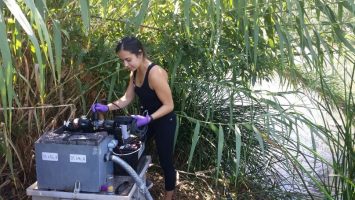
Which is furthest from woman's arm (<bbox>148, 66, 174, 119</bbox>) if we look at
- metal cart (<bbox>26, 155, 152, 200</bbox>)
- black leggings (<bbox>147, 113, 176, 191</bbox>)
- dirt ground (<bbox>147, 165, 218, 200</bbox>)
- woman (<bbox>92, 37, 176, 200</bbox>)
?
dirt ground (<bbox>147, 165, 218, 200</bbox>)

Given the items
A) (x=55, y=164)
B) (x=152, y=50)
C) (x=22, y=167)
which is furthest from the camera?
(x=152, y=50)

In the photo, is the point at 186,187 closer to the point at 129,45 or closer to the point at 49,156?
Answer: the point at 129,45

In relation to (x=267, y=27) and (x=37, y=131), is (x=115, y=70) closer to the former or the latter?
(x=37, y=131)

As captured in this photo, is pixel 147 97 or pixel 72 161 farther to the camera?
pixel 147 97

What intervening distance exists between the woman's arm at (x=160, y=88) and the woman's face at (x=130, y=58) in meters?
0.09

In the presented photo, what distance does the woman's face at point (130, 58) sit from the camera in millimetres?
2146

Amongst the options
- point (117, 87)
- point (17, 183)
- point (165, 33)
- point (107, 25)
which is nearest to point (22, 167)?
point (17, 183)

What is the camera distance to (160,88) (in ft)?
7.38

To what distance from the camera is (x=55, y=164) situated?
1797mm

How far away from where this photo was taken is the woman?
2.16 meters

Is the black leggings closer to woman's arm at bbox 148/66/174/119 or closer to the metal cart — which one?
woman's arm at bbox 148/66/174/119

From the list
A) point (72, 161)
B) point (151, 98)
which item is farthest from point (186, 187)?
point (72, 161)

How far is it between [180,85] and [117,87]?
1.31ft

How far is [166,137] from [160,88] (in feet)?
1.11
